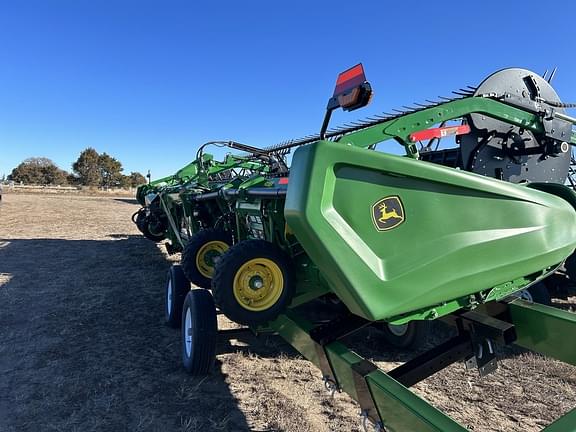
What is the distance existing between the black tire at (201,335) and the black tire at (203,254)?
0.64 m

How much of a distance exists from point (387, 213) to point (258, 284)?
1.23 metres

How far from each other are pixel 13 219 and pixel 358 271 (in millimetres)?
16426

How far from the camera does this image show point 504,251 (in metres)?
1.97

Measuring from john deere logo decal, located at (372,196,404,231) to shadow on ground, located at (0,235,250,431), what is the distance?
1.76 meters

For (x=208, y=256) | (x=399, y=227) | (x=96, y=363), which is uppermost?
(x=399, y=227)

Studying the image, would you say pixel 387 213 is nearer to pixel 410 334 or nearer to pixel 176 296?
pixel 410 334

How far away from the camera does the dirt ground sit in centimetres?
283

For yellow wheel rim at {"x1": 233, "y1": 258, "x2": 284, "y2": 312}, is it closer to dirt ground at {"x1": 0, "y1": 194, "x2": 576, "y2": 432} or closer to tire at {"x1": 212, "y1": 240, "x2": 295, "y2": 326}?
tire at {"x1": 212, "y1": 240, "x2": 295, "y2": 326}

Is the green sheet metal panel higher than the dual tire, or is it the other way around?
the green sheet metal panel

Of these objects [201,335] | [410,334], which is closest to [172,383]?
[201,335]

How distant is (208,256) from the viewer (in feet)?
13.9

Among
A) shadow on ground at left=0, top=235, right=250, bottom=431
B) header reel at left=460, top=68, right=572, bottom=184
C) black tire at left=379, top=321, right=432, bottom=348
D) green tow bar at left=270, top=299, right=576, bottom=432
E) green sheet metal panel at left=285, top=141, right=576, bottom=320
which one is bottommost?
black tire at left=379, top=321, right=432, bottom=348

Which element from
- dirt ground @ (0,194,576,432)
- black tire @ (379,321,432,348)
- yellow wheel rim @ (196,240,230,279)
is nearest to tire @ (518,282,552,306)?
dirt ground @ (0,194,576,432)

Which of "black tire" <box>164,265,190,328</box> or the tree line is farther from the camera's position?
the tree line
